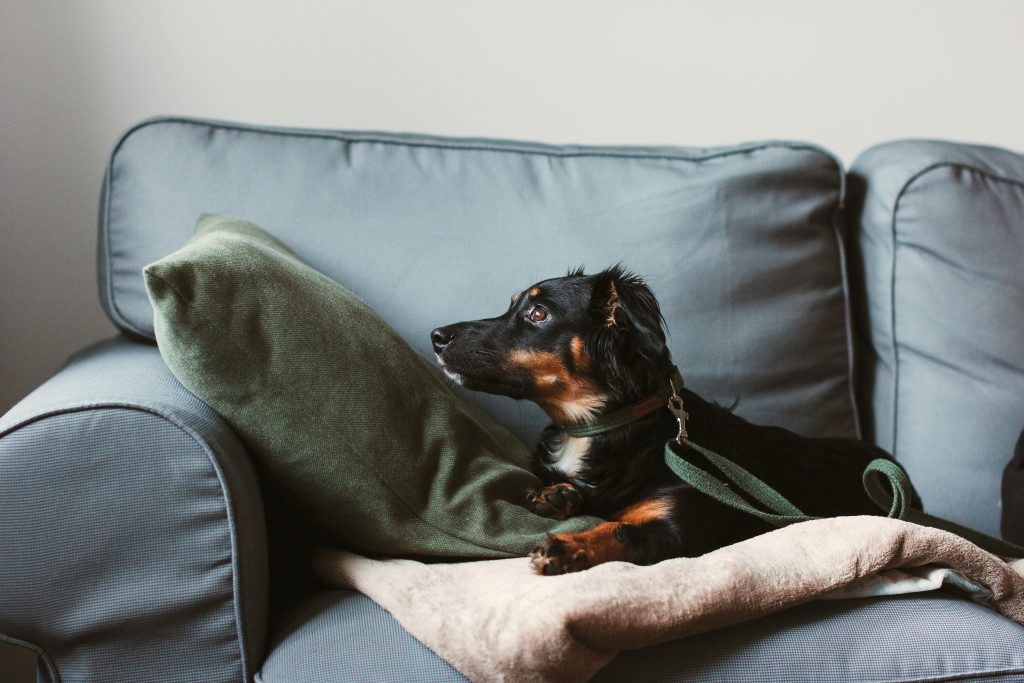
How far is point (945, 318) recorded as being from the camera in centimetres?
183

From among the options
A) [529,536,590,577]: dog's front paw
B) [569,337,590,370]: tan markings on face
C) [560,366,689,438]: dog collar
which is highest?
[569,337,590,370]: tan markings on face

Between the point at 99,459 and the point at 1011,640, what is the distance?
3.65ft

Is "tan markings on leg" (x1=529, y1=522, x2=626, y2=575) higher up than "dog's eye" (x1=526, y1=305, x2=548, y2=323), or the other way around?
"dog's eye" (x1=526, y1=305, x2=548, y2=323)

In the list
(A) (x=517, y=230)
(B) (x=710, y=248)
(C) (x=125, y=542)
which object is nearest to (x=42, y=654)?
(C) (x=125, y=542)

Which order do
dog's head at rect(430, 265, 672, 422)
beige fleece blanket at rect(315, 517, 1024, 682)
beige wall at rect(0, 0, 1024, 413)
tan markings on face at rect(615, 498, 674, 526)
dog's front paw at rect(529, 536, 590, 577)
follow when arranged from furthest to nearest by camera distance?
beige wall at rect(0, 0, 1024, 413) < dog's head at rect(430, 265, 672, 422) < tan markings on face at rect(615, 498, 674, 526) < dog's front paw at rect(529, 536, 590, 577) < beige fleece blanket at rect(315, 517, 1024, 682)

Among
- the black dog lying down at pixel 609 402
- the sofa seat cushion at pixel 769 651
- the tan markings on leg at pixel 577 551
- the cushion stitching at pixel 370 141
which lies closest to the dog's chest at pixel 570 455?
the black dog lying down at pixel 609 402

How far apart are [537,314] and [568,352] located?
0.26 ft

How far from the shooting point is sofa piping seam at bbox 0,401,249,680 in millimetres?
1025

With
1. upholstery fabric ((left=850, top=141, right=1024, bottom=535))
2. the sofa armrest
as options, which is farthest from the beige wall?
the sofa armrest

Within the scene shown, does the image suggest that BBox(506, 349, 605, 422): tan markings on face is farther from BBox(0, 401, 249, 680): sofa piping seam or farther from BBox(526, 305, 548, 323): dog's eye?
BBox(0, 401, 249, 680): sofa piping seam

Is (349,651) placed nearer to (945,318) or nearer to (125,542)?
(125,542)

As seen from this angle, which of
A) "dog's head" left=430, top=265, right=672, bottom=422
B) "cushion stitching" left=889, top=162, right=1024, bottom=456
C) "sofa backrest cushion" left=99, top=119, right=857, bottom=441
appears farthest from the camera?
"cushion stitching" left=889, top=162, right=1024, bottom=456

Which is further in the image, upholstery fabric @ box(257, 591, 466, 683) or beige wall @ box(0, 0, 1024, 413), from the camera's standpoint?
beige wall @ box(0, 0, 1024, 413)

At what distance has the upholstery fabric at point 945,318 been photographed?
1.77m
